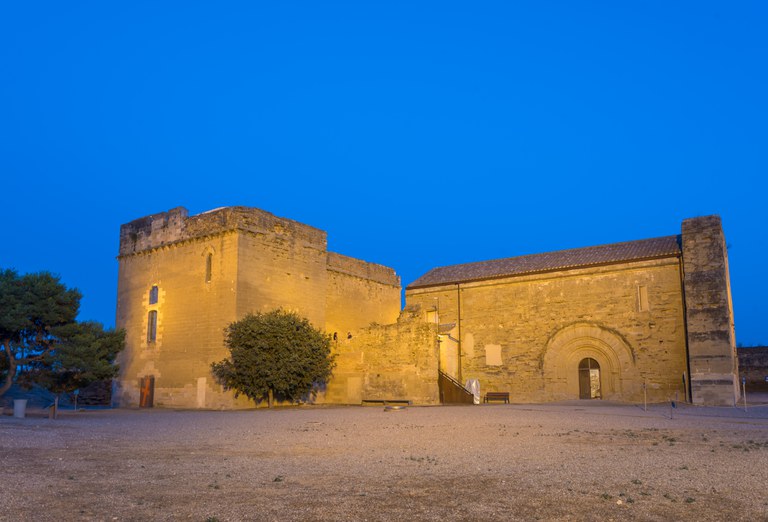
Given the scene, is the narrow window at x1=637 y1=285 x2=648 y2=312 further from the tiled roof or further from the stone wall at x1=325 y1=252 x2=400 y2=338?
the stone wall at x1=325 y1=252 x2=400 y2=338

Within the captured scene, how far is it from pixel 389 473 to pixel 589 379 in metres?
23.3

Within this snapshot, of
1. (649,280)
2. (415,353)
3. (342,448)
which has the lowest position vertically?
(342,448)

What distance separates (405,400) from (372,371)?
7.29 ft

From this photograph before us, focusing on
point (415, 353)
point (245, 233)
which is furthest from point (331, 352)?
point (245, 233)

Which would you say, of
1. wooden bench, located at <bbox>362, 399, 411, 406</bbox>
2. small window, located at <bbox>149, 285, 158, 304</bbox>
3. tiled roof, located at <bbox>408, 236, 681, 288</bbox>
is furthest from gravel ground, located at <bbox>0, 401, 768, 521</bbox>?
tiled roof, located at <bbox>408, 236, 681, 288</bbox>

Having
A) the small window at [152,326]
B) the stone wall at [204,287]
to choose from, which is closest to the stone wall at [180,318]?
the stone wall at [204,287]

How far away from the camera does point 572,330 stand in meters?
29.6

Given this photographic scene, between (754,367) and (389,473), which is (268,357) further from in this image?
(754,367)

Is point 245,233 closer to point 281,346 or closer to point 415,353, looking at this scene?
point 281,346

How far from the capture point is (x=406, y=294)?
36.4 meters

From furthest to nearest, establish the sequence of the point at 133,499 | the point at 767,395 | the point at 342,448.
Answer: the point at 767,395 < the point at 342,448 < the point at 133,499

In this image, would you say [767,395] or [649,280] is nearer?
[649,280]

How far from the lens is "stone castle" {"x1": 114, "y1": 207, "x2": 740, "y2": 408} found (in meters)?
25.8

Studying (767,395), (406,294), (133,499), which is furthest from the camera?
(406,294)
